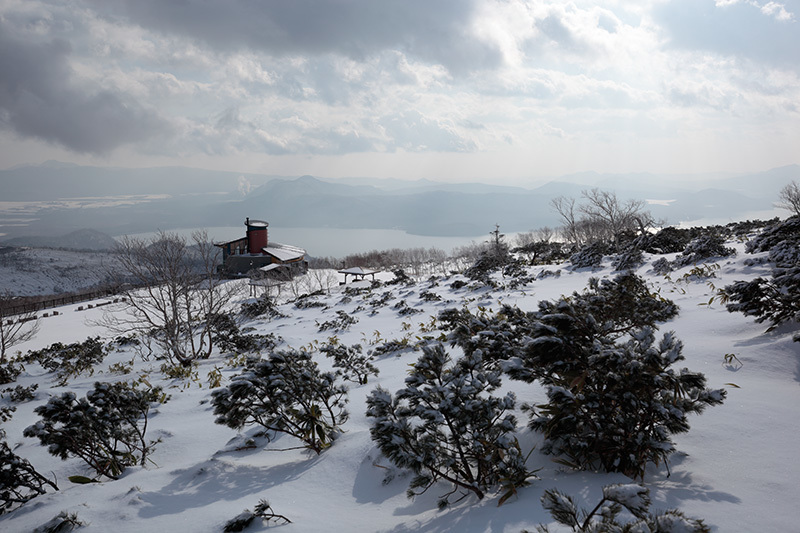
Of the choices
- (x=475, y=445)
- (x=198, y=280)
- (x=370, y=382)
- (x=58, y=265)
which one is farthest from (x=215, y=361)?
(x=58, y=265)

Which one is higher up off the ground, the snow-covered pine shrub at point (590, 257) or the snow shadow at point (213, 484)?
the snow-covered pine shrub at point (590, 257)

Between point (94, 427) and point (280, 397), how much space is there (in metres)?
1.88

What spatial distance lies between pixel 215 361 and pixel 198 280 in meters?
2.46

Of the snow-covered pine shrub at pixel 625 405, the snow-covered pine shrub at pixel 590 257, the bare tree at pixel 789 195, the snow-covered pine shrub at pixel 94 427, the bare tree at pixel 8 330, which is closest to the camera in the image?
the snow-covered pine shrub at pixel 625 405

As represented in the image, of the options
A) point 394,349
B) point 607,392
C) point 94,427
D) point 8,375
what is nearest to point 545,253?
point 394,349

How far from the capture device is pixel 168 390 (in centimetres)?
745

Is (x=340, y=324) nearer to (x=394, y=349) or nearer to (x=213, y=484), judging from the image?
(x=394, y=349)

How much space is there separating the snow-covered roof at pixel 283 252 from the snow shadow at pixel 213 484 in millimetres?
49830

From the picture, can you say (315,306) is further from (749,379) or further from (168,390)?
(749,379)

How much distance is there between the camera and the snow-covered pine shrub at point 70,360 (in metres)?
10.4

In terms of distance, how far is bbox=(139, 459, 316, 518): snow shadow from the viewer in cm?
296

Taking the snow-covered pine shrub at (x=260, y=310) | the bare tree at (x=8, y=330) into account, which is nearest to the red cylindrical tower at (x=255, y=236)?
the bare tree at (x=8, y=330)

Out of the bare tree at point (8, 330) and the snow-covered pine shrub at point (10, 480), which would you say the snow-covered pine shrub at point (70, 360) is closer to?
the bare tree at point (8, 330)

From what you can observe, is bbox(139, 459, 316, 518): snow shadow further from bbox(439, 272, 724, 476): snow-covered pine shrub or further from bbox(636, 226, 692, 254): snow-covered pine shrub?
bbox(636, 226, 692, 254): snow-covered pine shrub
